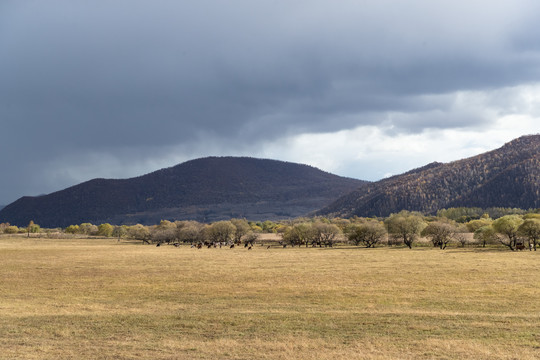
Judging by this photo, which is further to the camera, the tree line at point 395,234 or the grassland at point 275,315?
the tree line at point 395,234

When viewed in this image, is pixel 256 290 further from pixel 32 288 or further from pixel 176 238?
pixel 176 238

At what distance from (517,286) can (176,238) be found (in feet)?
384

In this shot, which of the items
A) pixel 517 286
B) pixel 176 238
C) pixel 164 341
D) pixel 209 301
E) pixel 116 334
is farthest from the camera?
pixel 176 238

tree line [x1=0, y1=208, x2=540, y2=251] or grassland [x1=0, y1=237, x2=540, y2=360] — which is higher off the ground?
tree line [x1=0, y1=208, x2=540, y2=251]

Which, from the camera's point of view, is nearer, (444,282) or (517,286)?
(517,286)

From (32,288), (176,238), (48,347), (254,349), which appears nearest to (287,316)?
(254,349)

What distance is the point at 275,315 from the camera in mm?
25234

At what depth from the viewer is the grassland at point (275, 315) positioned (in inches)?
736

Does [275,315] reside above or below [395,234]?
below

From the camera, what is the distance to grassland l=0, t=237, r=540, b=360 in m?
18.7

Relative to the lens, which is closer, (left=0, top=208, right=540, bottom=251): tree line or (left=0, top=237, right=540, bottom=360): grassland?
(left=0, top=237, right=540, bottom=360): grassland

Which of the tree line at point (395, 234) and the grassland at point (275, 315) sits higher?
the tree line at point (395, 234)

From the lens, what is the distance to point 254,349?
18.8m

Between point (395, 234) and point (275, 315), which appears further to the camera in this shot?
point (395, 234)
